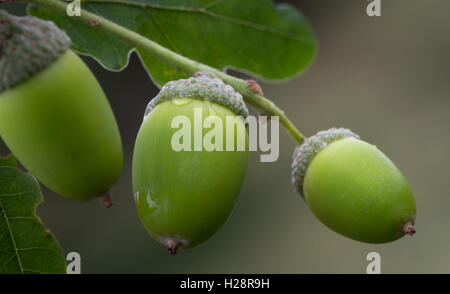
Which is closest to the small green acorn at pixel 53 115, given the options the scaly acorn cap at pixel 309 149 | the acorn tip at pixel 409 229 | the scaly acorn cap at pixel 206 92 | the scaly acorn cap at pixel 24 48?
the scaly acorn cap at pixel 24 48

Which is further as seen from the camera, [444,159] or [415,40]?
[415,40]

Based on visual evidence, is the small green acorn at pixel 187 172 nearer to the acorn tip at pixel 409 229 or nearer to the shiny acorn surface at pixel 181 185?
the shiny acorn surface at pixel 181 185

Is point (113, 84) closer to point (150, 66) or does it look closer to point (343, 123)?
point (343, 123)

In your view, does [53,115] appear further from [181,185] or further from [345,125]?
[345,125]

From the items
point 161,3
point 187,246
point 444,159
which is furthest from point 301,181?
point 444,159

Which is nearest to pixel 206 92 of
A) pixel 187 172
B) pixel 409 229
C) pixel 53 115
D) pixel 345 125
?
pixel 187 172

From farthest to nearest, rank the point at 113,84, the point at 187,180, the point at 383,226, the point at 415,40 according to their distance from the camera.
→ 1. the point at 415,40
2. the point at 113,84
3. the point at 383,226
4. the point at 187,180

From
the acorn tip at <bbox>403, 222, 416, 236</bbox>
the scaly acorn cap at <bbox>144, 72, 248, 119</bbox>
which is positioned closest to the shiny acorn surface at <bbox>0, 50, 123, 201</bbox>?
the scaly acorn cap at <bbox>144, 72, 248, 119</bbox>

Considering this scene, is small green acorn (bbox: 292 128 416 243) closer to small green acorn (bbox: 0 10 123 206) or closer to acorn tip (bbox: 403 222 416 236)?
Result: acorn tip (bbox: 403 222 416 236)
